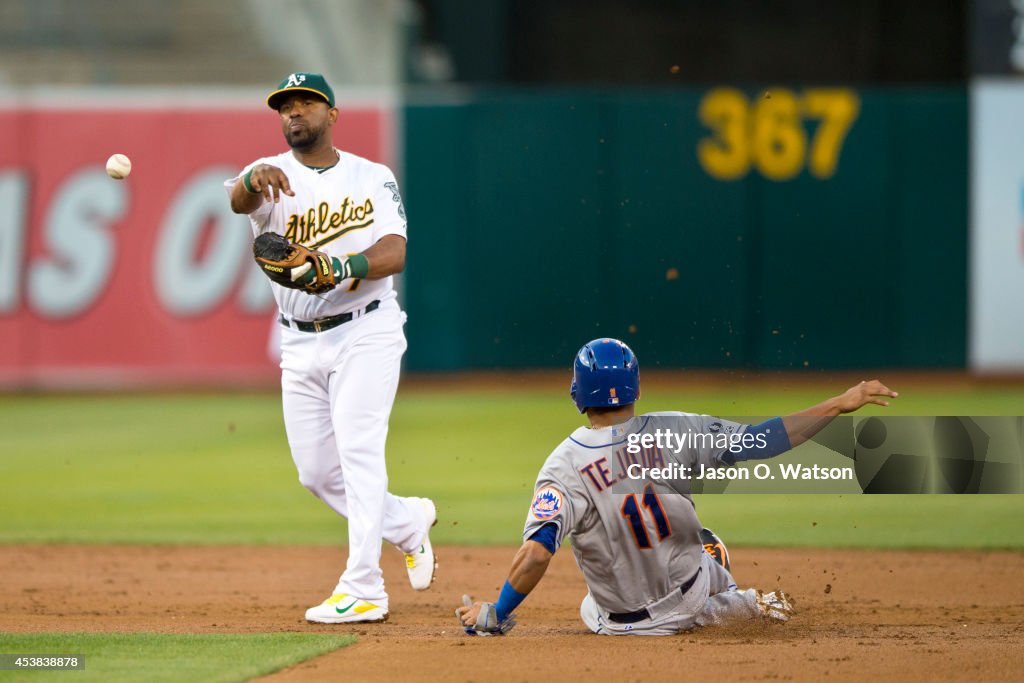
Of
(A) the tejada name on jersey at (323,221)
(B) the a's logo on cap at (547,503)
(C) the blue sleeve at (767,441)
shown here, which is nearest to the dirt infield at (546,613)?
(B) the a's logo on cap at (547,503)

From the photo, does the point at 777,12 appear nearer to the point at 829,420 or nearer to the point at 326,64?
the point at 326,64

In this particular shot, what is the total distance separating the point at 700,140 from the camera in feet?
49.0

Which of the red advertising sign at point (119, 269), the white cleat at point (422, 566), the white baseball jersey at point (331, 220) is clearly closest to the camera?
the white baseball jersey at point (331, 220)

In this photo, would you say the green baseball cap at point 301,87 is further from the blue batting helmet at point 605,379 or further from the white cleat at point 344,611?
the white cleat at point 344,611

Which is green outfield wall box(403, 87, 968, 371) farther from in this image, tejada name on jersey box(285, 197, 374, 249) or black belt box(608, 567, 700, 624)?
black belt box(608, 567, 700, 624)

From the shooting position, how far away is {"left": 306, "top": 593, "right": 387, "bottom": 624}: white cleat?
207 inches

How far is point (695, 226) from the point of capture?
14914 millimetres

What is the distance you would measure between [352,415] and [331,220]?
74 cm

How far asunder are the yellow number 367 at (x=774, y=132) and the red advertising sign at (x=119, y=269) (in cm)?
397

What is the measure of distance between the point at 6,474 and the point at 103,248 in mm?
5285

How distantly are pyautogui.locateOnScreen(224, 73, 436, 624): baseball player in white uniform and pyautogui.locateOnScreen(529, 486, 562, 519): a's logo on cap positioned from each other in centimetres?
100

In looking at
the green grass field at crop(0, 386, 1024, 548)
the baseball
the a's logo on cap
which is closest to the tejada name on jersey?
the baseball

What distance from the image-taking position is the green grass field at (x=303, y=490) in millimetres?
7895

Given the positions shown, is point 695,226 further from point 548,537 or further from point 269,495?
point 548,537
